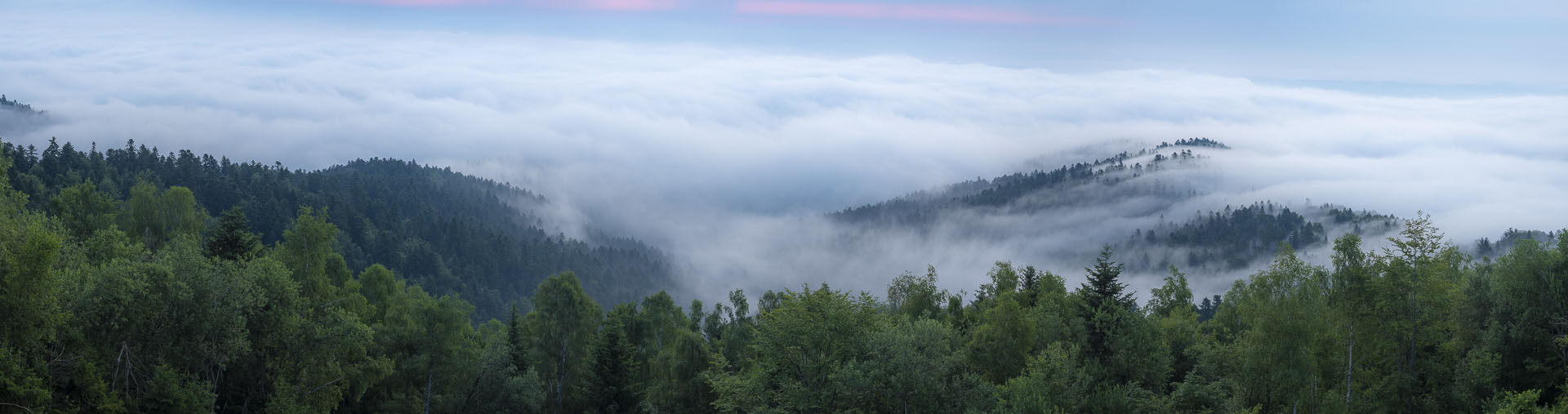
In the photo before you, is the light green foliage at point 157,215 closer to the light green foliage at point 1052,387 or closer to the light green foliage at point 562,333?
the light green foliage at point 562,333

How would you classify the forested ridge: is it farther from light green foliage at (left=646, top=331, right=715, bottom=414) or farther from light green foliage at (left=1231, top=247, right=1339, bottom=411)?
light green foliage at (left=646, top=331, right=715, bottom=414)

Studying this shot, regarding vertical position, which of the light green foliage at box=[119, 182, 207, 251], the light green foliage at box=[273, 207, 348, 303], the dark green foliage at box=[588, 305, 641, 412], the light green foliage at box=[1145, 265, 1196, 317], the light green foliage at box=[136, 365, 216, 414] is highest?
the light green foliage at box=[119, 182, 207, 251]

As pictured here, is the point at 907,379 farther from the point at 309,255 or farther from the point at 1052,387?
the point at 309,255

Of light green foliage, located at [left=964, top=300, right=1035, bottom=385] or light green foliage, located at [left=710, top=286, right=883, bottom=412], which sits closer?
light green foliage, located at [left=710, top=286, right=883, bottom=412]

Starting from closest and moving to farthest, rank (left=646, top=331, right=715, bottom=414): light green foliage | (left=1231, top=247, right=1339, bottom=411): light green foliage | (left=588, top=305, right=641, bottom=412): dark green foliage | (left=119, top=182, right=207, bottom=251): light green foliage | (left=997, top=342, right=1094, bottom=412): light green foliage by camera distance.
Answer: (left=997, top=342, right=1094, bottom=412): light green foliage < (left=1231, top=247, right=1339, bottom=411): light green foliage < (left=646, top=331, right=715, bottom=414): light green foliage < (left=588, top=305, right=641, bottom=412): dark green foliage < (left=119, top=182, right=207, bottom=251): light green foliage

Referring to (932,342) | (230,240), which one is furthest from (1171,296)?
(230,240)

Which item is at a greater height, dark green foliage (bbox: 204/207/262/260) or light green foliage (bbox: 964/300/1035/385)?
dark green foliage (bbox: 204/207/262/260)

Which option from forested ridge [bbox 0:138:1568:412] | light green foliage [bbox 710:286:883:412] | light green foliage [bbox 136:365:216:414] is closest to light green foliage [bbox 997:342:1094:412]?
forested ridge [bbox 0:138:1568:412]

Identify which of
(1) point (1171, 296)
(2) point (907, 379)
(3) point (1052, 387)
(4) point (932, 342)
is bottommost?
(1) point (1171, 296)

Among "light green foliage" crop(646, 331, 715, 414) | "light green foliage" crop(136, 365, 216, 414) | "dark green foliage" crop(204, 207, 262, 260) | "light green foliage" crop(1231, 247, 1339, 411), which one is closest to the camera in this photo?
"light green foliage" crop(136, 365, 216, 414)

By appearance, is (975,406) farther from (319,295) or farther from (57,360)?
(319,295)

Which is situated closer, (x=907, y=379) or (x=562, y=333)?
(x=907, y=379)

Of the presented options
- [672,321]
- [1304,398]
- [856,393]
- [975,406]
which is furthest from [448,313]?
[1304,398]

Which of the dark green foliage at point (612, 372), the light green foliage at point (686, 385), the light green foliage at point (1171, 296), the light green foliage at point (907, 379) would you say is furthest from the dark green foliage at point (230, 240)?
the light green foliage at point (1171, 296)
